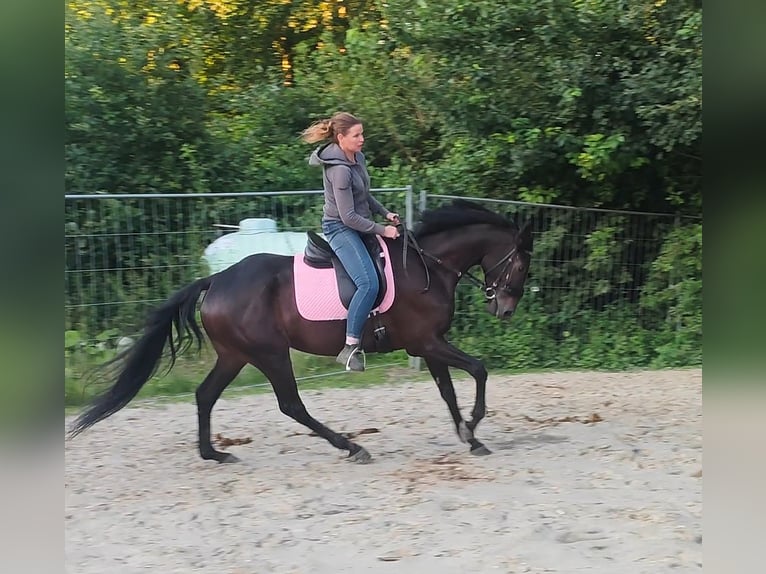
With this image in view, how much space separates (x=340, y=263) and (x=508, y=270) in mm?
1181

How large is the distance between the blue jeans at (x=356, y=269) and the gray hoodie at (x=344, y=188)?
3.3 inches

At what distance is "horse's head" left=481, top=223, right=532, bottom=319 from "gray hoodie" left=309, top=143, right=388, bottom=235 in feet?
2.92

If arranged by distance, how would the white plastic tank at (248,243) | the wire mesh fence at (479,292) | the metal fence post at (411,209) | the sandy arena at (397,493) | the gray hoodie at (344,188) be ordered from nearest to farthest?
the sandy arena at (397,493), the gray hoodie at (344,188), the wire mesh fence at (479,292), the white plastic tank at (248,243), the metal fence post at (411,209)

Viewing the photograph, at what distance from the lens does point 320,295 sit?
5.04 meters

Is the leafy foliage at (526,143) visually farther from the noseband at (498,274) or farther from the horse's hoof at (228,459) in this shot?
the noseband at (498,274)

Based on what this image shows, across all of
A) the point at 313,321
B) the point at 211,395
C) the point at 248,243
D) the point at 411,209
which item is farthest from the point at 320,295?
the point at 411,209

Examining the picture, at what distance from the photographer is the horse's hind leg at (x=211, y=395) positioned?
516 cm

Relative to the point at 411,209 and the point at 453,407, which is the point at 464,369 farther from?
the point at 411,209

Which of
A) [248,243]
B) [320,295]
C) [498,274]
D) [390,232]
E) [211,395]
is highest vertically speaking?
[390,232]

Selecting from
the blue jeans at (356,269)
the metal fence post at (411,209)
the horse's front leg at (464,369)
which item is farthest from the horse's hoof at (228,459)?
the metal fence post at (411,209)

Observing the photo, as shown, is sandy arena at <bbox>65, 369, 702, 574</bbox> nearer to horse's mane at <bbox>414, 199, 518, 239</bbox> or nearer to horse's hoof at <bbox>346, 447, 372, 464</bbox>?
horse's hoof at <bbox>346, 447, 372, 464</bbox>

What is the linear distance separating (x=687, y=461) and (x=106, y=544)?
3644 millimetres

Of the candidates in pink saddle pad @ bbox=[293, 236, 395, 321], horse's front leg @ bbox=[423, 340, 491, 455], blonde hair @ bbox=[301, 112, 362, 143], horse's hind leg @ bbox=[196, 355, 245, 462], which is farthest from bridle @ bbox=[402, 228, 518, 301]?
horse's hind leg @ bbox=[196, 355, 245, 462]
